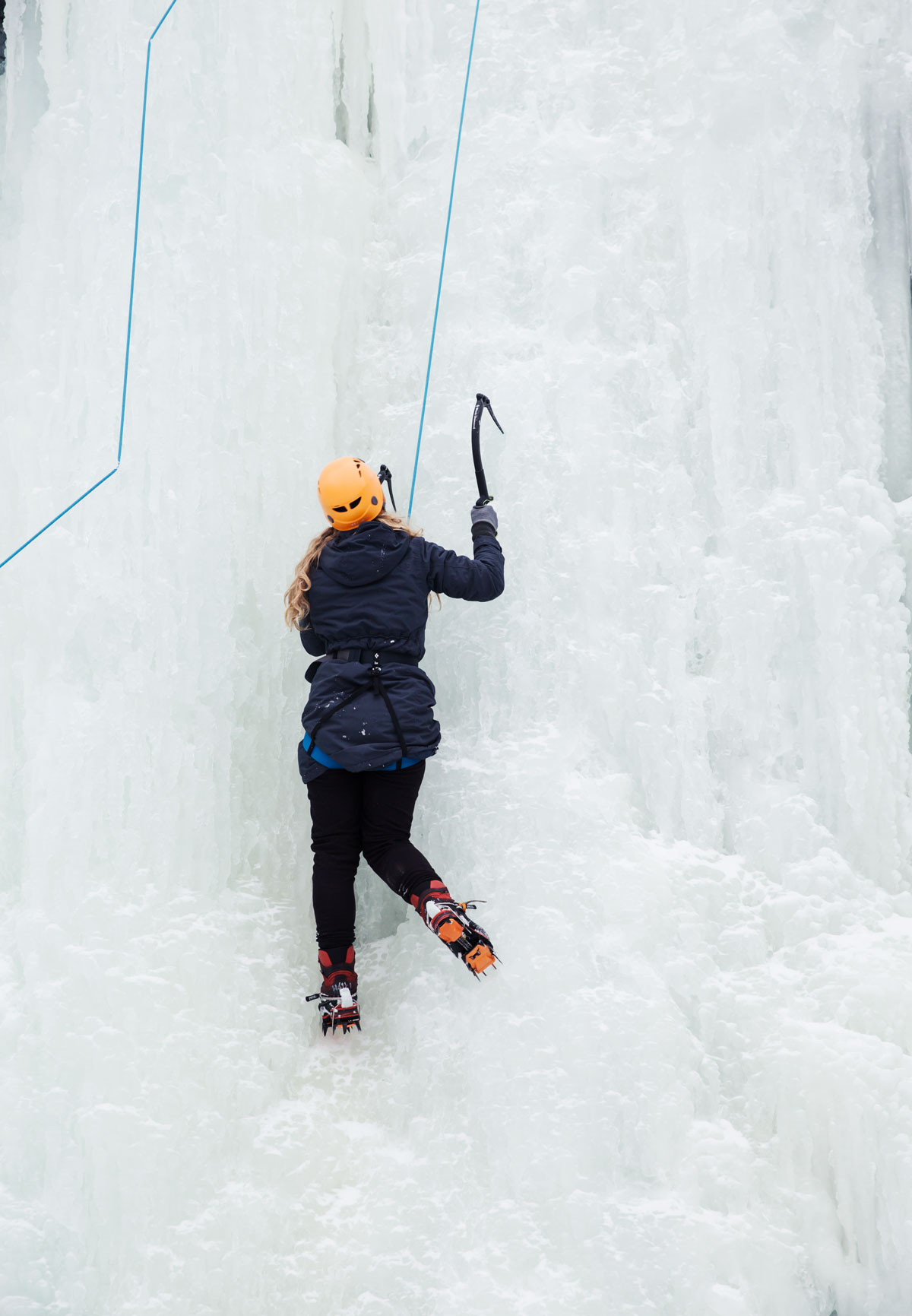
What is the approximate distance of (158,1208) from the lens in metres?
2.50

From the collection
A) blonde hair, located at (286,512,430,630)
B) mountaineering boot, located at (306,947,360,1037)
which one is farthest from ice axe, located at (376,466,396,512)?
mountaineering boot, located at (306,947,360,1037)

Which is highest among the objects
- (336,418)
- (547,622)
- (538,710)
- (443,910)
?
(336,418)

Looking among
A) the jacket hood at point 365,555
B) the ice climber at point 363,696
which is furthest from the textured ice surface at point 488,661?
the jacket hood at point 365,555

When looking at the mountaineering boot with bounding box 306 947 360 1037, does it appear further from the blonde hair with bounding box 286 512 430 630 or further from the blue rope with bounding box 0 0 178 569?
the blue rope with bounding box 0 0 178 569

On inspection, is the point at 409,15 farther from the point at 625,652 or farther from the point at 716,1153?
the point at 716,1153

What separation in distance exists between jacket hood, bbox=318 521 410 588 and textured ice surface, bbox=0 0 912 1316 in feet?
1.35

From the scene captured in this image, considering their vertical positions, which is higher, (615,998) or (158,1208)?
(615,998)

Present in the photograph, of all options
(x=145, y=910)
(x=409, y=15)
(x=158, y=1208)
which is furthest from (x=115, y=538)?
(x=409, y=15)

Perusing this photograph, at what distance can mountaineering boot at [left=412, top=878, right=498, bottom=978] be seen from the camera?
2.49 meters

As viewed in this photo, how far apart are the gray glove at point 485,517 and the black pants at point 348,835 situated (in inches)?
24.6

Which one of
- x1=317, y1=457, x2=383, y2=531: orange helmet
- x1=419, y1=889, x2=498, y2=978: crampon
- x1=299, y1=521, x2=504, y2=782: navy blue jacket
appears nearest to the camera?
x1=419, y1=889, x2=498, y2=978: crampon

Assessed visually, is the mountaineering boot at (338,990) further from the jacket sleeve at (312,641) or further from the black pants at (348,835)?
the jacket sleeve at (312,641)

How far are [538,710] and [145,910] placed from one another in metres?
1.16

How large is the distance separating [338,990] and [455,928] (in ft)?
1.26
